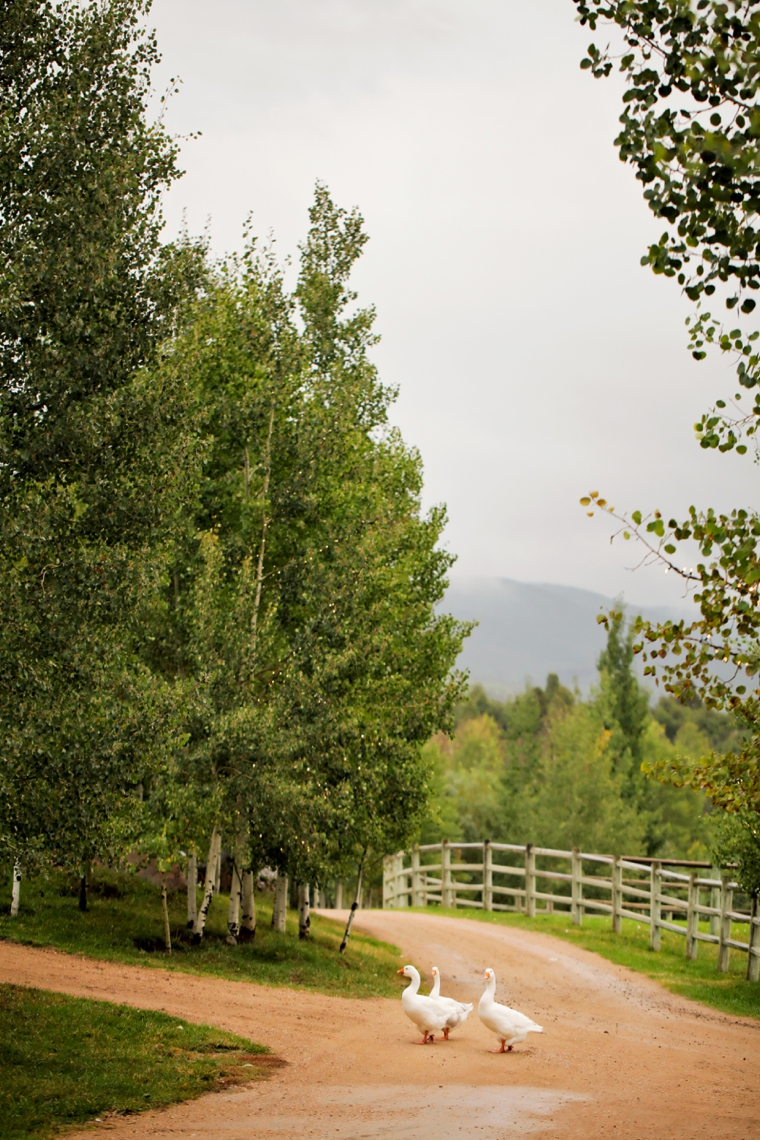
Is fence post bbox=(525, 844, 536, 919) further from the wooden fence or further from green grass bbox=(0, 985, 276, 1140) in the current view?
green grass bbox=(0, 985, 276, 1140)

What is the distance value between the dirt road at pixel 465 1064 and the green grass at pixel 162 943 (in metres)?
0.86

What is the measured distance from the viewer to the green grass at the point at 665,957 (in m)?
16.8

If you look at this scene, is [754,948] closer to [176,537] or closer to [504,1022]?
[504,1022]

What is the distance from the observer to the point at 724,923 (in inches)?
725

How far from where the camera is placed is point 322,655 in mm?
16891

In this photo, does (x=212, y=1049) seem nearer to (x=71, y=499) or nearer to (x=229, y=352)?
(x=71, y=499)

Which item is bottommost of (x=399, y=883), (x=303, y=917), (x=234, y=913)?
(x=399, y=883)

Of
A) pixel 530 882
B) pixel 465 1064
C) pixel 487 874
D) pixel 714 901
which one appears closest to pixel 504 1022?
pixel 465 1064

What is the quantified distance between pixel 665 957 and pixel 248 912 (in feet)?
27.3

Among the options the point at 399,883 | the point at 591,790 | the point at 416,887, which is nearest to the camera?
the point at 416,887

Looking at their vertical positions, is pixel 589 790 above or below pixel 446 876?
above

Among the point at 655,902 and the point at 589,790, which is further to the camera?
the point at 589,790

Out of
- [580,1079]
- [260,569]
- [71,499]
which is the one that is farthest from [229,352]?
[580,1079]

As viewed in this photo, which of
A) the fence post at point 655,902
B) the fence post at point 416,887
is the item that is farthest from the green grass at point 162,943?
the fence post at point 416,887
